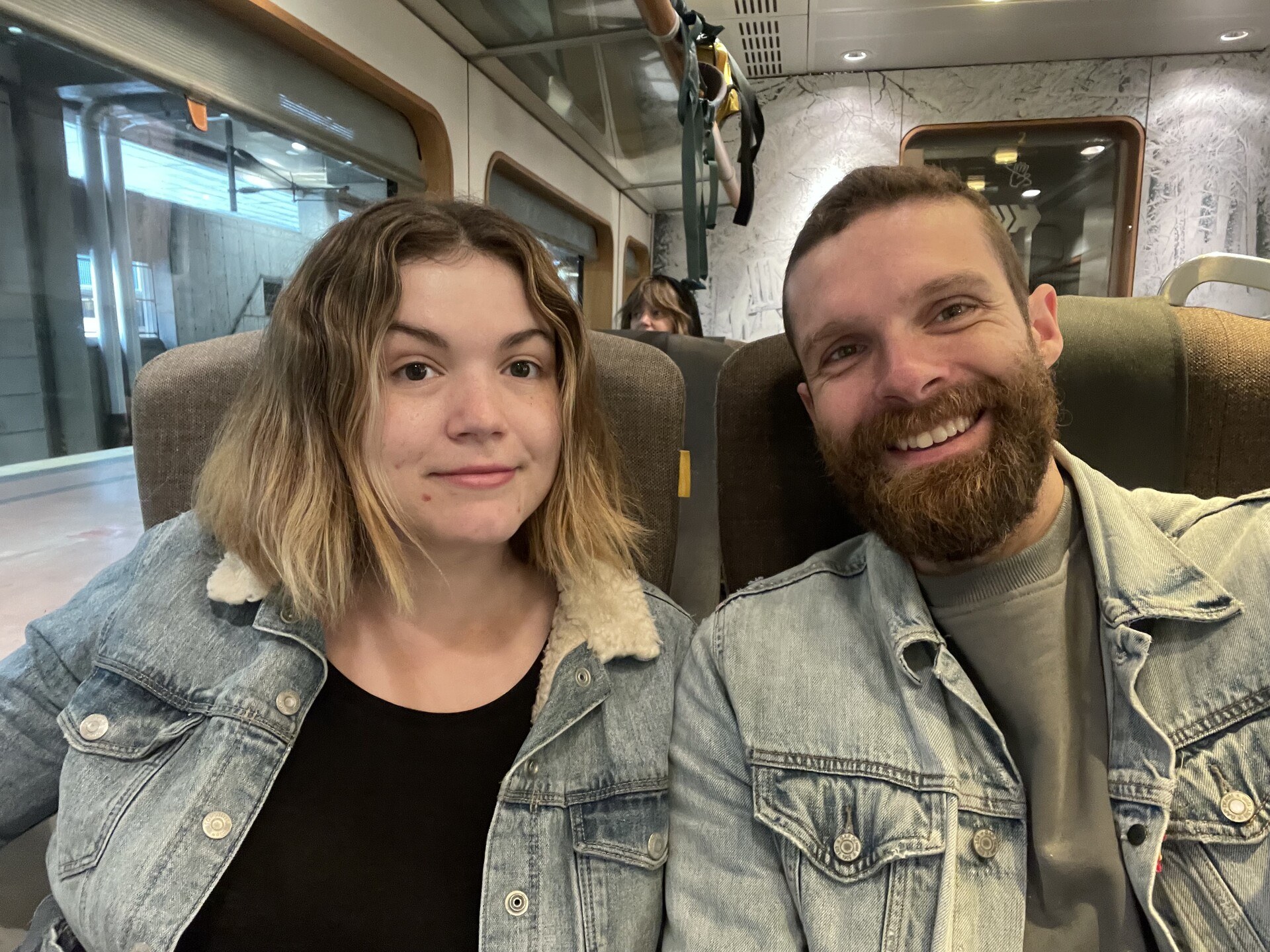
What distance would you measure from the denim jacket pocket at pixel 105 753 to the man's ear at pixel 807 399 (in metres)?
0.83

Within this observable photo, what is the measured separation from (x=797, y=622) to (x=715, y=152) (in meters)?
1.95

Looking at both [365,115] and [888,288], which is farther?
[365,115]

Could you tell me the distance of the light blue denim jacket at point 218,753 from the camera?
792 mm

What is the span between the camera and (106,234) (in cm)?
145

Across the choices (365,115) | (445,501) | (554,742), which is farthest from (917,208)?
(365,115)

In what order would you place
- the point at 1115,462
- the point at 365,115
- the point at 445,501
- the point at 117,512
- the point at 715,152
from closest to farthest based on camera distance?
the point at 445,501, the point at 1115,462, the point at 117,512, the point at 365,115, the point at 715,152

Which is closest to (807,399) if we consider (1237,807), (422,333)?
(422,333)

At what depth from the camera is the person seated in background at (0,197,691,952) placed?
2.61ft

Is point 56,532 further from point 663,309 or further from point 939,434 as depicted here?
point 663,309

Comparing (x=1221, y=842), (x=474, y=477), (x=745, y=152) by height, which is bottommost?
(x=1221, y=842)

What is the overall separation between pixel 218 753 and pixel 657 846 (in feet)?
1.65

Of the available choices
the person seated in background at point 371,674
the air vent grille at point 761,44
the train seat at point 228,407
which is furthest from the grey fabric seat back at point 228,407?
the air vent grille at point 761,44

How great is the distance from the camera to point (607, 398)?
1.08 m

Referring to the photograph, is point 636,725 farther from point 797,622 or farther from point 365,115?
point 365,115
